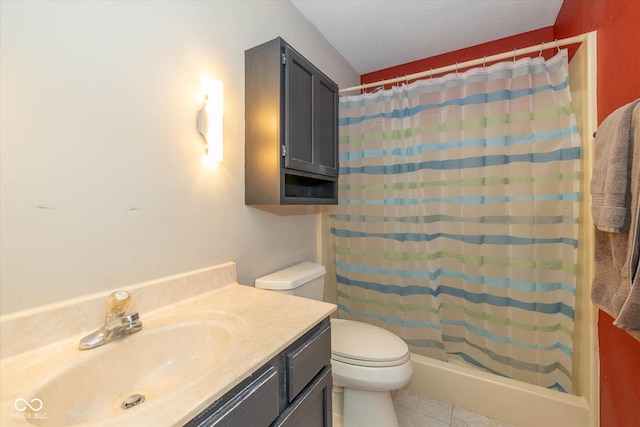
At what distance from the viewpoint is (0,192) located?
0.62 meters

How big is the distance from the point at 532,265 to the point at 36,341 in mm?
1991

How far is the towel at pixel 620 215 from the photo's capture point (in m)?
0.73

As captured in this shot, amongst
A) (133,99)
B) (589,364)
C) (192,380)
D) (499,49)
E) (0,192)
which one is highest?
(499,49)

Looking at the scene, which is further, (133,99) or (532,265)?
(532,265)

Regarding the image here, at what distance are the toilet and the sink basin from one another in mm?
475

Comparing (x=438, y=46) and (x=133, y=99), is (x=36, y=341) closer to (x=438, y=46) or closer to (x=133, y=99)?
(x=133, y=99)

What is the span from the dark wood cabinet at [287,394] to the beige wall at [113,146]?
55 cm

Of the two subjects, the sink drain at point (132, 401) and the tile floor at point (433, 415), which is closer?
the sink drain at point (132, 401)

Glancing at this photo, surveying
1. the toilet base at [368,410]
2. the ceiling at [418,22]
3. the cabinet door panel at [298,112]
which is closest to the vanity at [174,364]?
Result: the toilet base at [368,410]

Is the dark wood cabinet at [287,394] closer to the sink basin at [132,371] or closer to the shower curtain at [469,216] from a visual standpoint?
the sink basin at [132,371]

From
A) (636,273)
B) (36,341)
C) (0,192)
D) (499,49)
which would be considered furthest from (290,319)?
(499,49)

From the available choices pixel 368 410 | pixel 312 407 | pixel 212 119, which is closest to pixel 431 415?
pixel 368 410

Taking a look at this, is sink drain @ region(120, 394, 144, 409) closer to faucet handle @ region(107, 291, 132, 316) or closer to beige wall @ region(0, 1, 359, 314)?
faucet handle @ region(107, 291, 132, 316)

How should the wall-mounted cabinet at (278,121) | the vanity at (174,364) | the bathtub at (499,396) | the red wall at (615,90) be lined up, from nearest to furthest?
the vanity at (174,364)
the red wall at (615,90)
the wall-mounted cabinet at (278,121)
the bathtub at (499,396)
